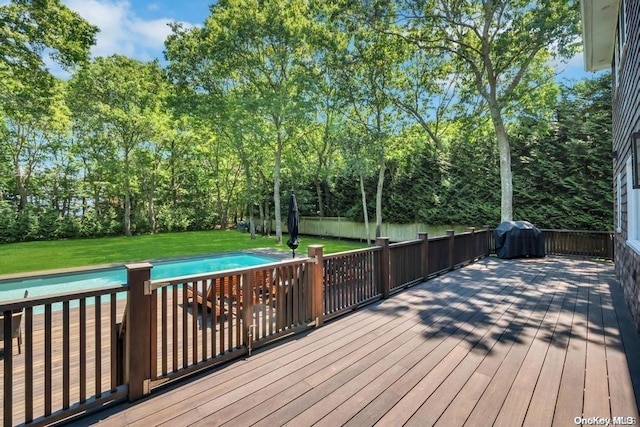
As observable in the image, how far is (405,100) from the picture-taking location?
46.0 ft

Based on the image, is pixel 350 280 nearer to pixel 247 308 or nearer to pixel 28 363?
pixel 247 308

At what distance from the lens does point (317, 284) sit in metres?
3.75

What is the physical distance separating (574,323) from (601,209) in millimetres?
7830

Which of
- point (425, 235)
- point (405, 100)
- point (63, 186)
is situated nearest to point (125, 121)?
point (63, 186)

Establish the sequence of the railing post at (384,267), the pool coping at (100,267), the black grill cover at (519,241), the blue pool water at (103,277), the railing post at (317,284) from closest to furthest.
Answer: the railing post at (317,284), the railing post at (384,267), the blue pool water at (103,277), the pool coping at (100,267), the black grill cover at (519,241)

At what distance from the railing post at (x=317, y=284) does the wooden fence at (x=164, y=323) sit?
0.01m

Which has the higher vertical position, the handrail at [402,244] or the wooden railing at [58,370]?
the handrail at [402,244]

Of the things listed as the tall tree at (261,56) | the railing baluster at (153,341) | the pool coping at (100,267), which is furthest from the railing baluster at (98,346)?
the tall tree at (261,56)

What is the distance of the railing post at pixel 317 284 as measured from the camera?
3701 millimetres

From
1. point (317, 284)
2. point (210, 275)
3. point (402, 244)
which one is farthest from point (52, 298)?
point (402, 244)

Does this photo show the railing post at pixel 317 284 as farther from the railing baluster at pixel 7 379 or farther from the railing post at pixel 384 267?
the railing baluster at pixel 7 379

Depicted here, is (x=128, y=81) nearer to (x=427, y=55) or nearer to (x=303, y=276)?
A: (x=427, y=55)

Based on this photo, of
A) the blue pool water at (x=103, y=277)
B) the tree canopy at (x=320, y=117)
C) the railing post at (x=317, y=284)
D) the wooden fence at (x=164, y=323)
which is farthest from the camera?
the tree canopy at (x=320, y=117)

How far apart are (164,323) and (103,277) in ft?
28.0
